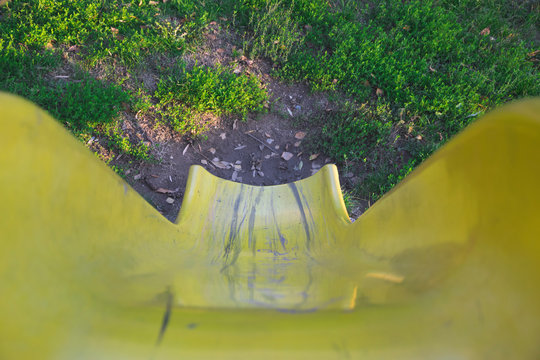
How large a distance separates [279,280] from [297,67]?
2.57m

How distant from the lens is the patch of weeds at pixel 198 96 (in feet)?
9.66

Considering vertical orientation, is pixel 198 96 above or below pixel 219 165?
above

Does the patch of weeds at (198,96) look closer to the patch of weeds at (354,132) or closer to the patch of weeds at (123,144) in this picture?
the patch of weeds at (123,144)

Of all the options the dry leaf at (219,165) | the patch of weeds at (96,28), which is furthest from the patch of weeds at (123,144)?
the patch of weeds at (96,28)

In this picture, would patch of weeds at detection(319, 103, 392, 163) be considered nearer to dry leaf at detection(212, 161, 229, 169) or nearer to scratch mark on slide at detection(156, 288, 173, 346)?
dry leaf at detection(212, 161, 229, 169)

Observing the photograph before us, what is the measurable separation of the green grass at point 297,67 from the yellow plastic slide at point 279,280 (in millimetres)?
1742

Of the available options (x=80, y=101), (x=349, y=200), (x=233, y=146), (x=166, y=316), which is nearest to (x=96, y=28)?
(x=80, y=101)

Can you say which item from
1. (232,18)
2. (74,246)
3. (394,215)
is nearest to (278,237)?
(394,215)

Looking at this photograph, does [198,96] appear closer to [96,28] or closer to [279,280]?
[96,28]

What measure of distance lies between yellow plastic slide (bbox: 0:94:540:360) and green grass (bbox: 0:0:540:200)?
5.72 ft

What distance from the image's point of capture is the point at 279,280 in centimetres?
123

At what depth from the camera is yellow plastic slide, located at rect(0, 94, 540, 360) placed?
691 millimetres

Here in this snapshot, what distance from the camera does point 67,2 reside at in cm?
320

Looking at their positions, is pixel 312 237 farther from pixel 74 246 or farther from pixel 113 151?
pixel 113 151
